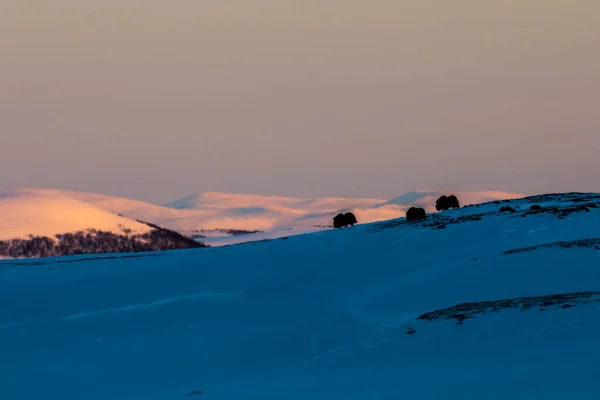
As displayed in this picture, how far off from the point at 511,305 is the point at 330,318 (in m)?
3.62

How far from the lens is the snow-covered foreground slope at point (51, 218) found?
114062 mm

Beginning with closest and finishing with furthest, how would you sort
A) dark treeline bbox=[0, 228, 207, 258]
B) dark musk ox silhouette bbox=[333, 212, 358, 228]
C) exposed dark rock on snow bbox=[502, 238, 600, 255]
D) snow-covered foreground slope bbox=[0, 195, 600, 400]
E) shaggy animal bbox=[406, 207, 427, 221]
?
1. snow-covered foreground slope bbox=[0, 195, 600, 400]
2. exposed dark rock on snow bbox=[502, 238, 600, 255]
3. shaggy animal bbox=[406, 207, 427, 221]
4. dark musk ox silhouette bbox=[333, 212, 358, 228]
5. dark treeline bbox=[0, 228, 207, 258]

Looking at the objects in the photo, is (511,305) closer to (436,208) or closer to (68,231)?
(436,208)

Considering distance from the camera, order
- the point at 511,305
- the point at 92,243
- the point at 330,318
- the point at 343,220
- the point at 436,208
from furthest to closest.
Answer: the point at 92,243
the point at 343,220
the point at 436,208
the point at 330,318
the point at 511,305

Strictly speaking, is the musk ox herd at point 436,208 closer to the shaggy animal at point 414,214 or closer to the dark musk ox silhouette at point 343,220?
the dark musk ox silhouette at point 343,220

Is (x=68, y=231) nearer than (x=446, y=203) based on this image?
No

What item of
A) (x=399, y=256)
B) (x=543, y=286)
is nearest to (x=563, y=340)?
(x=543, y=286)

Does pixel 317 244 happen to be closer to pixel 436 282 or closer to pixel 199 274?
pixel 199 274

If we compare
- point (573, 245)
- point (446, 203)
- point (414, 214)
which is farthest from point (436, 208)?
point (573, 245)

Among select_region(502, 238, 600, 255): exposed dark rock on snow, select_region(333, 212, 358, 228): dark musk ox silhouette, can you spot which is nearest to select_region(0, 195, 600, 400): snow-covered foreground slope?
select_region(502, 238, 600, 255): exposed dark rock on snow

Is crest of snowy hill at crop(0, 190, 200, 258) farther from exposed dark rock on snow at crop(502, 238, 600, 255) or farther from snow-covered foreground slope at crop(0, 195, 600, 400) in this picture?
exposed dark rock on snow at crop(502, 238, 600, 255)

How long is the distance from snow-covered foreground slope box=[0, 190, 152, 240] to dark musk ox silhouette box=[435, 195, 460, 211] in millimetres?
80992

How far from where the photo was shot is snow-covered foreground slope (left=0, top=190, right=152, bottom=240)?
374 feet

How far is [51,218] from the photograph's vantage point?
388 ft
